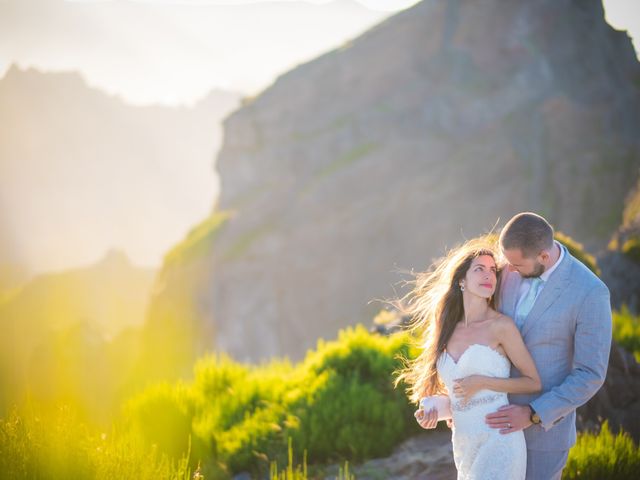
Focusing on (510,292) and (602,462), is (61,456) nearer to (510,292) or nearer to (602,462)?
(510,292)

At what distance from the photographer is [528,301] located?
3.59 m

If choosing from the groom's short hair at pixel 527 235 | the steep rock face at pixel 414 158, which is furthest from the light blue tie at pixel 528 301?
the steep rock face at pixel 414 158

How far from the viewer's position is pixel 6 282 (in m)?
158

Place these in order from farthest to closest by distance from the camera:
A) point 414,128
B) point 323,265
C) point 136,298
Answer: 1. point 136,298
2. point 414,128
3. point 323,265

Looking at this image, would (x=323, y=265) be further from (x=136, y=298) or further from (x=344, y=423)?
(x=136, y=298)

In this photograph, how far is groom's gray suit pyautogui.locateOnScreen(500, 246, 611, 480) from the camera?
3281 mm

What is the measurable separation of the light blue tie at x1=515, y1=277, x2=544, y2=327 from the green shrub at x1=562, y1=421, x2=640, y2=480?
8.41ft

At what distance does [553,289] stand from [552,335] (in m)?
0.29

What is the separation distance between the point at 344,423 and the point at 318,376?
1.12m

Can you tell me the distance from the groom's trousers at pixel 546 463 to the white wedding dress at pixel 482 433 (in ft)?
0.31

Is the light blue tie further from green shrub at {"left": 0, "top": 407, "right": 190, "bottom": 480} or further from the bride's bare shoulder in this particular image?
green shrub at {"left": 0, "top": 407, "right": 190, "bottom": 480}

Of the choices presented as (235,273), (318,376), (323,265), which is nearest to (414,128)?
(323,265)

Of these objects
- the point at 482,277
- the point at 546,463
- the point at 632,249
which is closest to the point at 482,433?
the point at 546,463

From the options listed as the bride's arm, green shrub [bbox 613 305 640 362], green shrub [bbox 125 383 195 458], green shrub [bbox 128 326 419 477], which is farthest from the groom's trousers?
green shrub [bbox 613 305 640 362]
